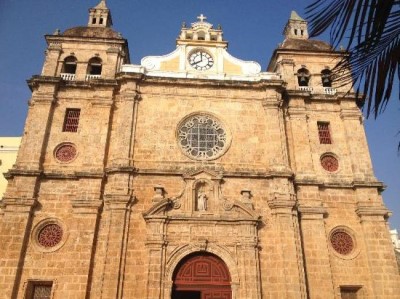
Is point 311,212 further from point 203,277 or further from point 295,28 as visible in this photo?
point 295,28

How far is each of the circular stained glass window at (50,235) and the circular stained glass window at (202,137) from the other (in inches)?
218

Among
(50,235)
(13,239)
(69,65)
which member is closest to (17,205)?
(13,239)

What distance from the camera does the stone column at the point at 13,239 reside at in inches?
473

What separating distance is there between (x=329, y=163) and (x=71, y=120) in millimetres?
10916

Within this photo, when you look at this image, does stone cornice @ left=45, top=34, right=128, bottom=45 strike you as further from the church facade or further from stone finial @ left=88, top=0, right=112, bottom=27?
stone finial @ left=88, top=0, right=112, bottom=27

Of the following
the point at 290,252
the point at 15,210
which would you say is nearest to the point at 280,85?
the point at 290,252

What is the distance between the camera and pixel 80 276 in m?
12.4

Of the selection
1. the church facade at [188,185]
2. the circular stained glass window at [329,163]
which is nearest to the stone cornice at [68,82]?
the church facade at [188,185]

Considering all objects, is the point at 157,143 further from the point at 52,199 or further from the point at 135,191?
the point at 52,199

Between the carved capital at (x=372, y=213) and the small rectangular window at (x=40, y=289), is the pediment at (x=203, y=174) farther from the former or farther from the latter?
the small rectangular window at (x=40, y=289)

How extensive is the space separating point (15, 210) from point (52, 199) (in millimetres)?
1250

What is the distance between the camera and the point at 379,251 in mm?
13641

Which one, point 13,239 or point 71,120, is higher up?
point 71,120

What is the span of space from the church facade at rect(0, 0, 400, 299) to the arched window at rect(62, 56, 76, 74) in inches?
1.9
